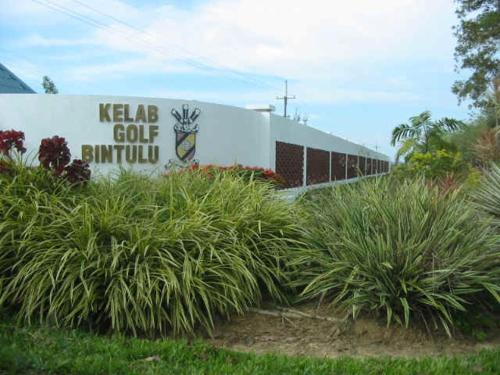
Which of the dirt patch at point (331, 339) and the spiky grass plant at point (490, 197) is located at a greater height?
the spiky grass plant at point (490, 197)

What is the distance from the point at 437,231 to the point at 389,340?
46.3 inches

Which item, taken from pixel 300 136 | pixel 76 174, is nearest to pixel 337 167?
pixel 300 136

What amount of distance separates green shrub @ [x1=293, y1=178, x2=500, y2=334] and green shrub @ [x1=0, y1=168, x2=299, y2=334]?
1.58 ft

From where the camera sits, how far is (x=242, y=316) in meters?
5.99

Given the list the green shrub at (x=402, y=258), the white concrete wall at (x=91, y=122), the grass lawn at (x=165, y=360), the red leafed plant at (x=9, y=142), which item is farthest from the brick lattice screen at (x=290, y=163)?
the grass lawn at (x=165, y=360)

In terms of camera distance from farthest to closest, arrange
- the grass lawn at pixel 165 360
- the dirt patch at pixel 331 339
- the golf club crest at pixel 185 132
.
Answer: the golf club crest at pixel 185 132, the dirt patch at pixel 331 339, the grass lawn at pixel 165 360

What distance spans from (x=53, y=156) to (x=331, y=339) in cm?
375

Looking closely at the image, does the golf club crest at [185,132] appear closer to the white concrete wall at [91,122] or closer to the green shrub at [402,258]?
the white concrete wall at [91,122]

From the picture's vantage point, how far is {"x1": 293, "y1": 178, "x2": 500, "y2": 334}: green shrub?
5.71 meters

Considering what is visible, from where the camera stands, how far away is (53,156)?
714 centimetres

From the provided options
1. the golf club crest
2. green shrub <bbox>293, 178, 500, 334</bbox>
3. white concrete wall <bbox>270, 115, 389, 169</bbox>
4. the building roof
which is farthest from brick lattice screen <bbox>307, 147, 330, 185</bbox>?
green shrub <bbox>293, 178, 500, 334</bbox>

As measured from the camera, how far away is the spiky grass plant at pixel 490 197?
24.5 feet

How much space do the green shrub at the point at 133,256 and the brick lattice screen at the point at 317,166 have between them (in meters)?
15.8

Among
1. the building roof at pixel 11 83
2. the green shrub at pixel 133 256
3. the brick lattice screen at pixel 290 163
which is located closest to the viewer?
the green shrub at pixel 133 256
